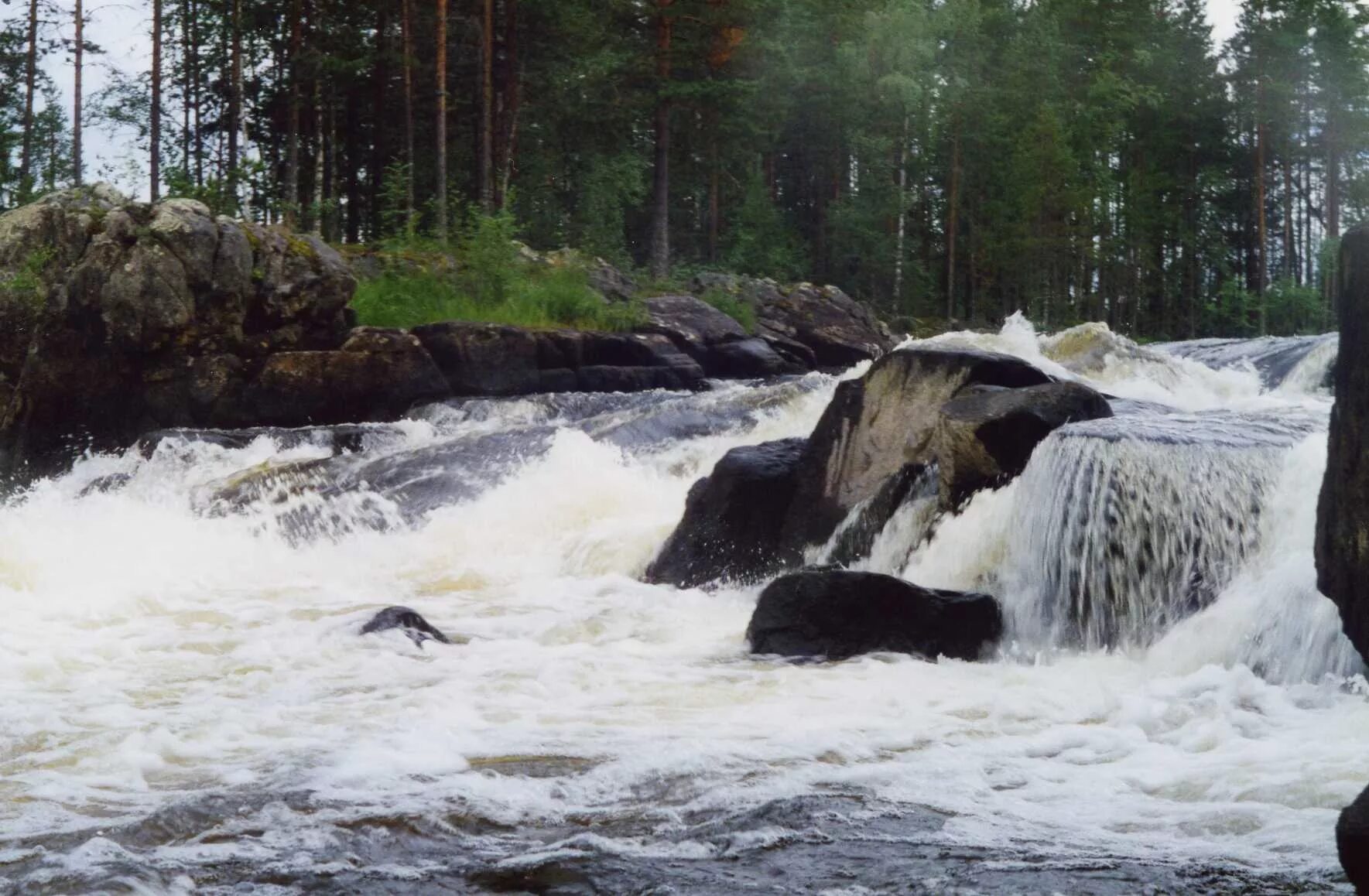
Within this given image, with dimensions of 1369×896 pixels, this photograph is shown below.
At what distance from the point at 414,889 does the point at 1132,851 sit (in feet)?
6.66

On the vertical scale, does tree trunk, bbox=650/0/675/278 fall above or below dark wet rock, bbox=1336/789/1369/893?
above

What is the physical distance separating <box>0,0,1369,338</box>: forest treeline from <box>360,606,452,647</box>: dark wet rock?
1513cm

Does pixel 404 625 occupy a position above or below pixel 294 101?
below

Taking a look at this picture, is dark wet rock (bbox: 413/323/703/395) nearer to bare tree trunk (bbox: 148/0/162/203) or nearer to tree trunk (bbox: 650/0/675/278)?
tree trunk (bbox: 650/0/675/278)

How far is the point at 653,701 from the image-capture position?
6199 mm

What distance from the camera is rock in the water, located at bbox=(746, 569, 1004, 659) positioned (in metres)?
7.26

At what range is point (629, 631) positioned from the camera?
819 cm

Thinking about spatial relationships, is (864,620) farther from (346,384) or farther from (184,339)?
(184,339)

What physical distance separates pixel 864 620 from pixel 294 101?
23242mm

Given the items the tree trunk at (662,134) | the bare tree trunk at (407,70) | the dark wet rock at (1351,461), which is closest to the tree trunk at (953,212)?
the tree trunk at (662,134)

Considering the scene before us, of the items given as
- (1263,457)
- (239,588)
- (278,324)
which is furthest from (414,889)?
(278,324)

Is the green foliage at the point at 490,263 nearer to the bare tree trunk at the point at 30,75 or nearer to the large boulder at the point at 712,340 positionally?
the large boulder at the point at 712,340

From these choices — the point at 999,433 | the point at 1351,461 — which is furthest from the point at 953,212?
the point at 1351,461

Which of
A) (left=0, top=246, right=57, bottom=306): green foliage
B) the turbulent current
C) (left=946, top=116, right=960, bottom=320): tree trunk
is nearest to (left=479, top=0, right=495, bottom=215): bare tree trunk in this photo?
(left=0, top=246, right=57, bottom=306): green foliage
